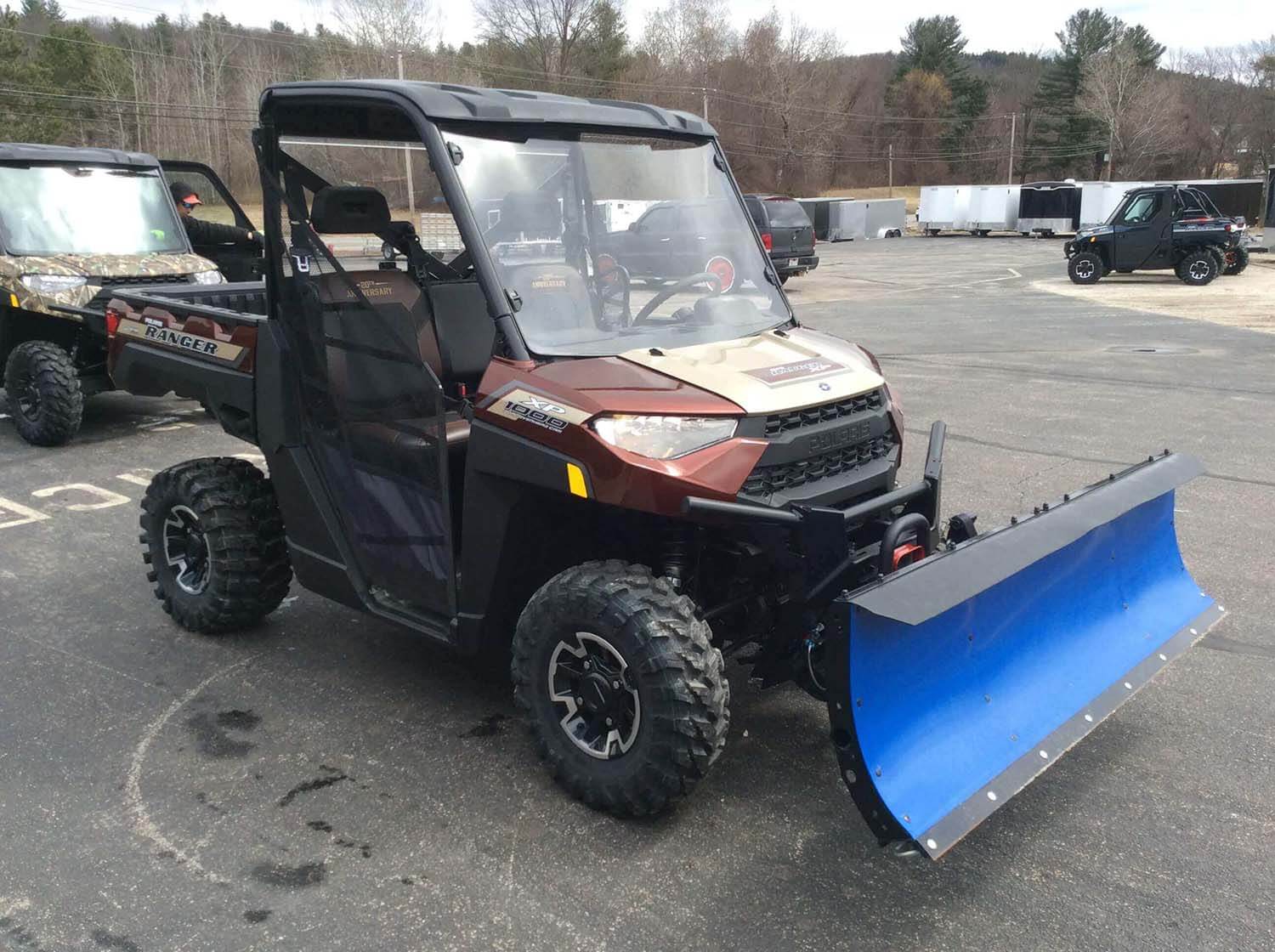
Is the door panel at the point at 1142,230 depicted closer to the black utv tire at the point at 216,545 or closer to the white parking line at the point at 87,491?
the white parking line at the point at 87,491

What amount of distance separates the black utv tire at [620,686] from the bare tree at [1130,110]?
270ft

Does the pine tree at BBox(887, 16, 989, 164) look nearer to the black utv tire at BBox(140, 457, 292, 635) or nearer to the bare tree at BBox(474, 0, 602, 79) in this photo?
the bare tree at BBox(474, 0, 602, 79)

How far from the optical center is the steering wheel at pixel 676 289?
3.88 meters

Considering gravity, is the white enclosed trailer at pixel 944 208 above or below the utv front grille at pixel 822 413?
above

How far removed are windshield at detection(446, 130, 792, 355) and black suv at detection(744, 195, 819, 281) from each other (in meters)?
19.6

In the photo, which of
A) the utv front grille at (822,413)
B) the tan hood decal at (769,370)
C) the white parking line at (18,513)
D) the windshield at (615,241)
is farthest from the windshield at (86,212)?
the utv front grille at (822,413)

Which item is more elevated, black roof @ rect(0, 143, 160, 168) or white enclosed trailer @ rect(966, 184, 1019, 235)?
white enclosed trailer @ rect(966, 184, 1019, 235)

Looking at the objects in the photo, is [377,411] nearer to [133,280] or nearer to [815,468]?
[815,468]

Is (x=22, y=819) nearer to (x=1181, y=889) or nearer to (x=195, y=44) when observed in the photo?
(x=1181, y=889)

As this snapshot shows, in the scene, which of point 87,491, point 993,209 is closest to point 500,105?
point 87,491

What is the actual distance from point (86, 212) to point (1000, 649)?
8889mm

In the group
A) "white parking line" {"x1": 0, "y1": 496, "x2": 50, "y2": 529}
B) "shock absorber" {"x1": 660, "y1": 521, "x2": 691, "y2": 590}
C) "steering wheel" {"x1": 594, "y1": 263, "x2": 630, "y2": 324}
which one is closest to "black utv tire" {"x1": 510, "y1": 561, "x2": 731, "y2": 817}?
"shock absorber" {"x1": 660, "y1": 521, "x2": 691, "y2": 590}

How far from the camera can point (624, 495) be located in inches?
126

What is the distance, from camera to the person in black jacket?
10.9 meters
